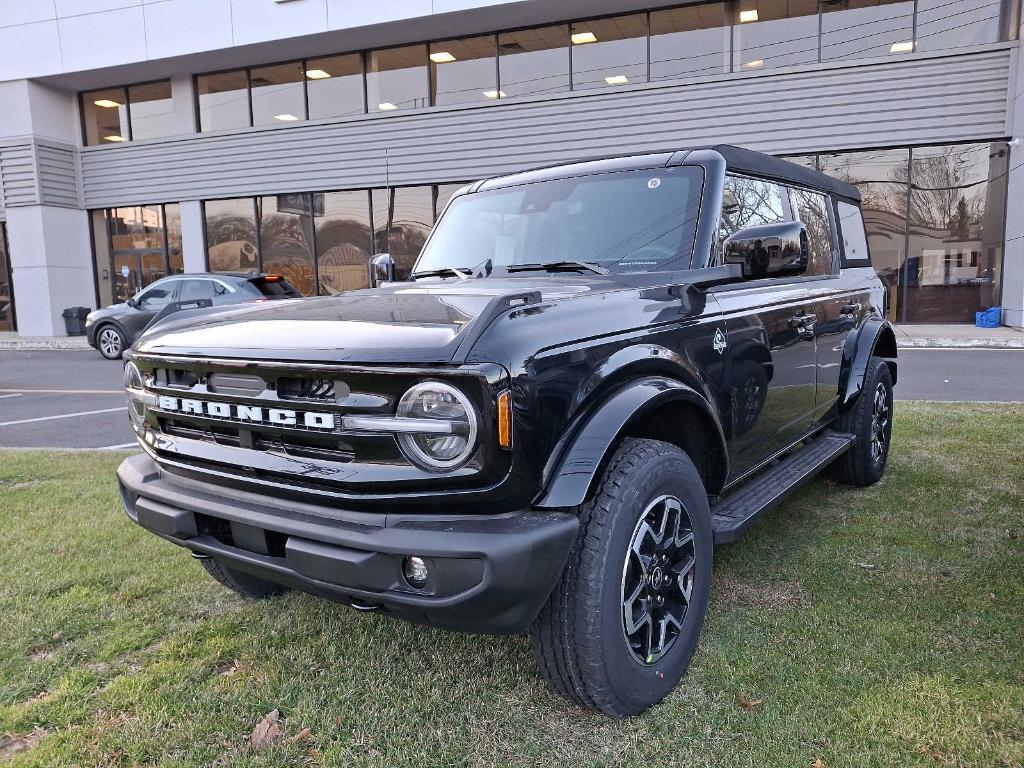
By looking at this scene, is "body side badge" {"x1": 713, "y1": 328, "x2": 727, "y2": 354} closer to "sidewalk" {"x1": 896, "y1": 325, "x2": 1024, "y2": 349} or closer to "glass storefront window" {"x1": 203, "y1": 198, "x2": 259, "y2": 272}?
"sidewalk" {"x1": 896, "y1": 325, "x2": 1024, "y2": 349}

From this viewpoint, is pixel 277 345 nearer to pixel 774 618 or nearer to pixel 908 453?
pixel 774 618

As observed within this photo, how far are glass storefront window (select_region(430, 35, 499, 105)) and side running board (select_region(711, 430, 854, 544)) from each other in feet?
50.2

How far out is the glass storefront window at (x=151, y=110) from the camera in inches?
808

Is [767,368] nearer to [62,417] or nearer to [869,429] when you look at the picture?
[869,429]

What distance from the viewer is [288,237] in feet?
63.8

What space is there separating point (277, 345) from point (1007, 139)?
16825mm

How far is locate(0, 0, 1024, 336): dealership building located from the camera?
15.0m

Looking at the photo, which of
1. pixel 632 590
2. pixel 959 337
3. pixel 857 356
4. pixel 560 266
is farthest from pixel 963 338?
pixel 632 590

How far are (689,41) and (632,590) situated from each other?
1630 cm

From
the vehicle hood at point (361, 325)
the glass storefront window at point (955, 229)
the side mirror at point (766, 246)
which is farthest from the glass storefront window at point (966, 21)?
the vehicle hood at point (361, 325)

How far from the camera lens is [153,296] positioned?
14.3m

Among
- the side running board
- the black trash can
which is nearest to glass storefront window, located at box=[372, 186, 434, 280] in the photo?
the black trash can

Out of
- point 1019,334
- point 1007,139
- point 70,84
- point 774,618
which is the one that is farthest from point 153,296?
point 1007,139

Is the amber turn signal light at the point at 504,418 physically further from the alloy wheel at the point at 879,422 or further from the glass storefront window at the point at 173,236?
the glass storefront window at the point at 173,236
